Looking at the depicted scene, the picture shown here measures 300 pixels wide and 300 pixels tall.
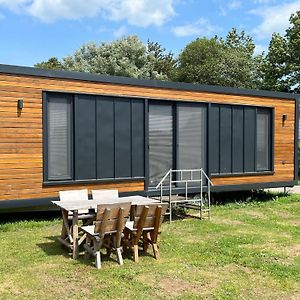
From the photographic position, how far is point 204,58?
113 feet

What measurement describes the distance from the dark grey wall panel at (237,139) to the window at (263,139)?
2.12ft

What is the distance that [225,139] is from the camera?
35.4 ft

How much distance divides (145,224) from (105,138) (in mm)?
3669

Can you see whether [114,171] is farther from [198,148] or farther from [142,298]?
[142,298]

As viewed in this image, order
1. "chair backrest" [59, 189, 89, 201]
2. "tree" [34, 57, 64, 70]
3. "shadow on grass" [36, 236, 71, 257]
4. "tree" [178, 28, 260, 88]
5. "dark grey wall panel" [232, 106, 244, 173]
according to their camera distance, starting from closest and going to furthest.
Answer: "shadow on grass" [36, 236, 71, 257] < "chair backrest" [59, 189, 89, 201] < "dark grey wall panel" [232, 106, 244, 173] < "tree" [178, 28, 260, 88] < "tree" [34, 57, 64, 70]

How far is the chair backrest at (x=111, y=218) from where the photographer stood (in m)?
5.30

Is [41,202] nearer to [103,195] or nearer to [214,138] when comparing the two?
[103,195]

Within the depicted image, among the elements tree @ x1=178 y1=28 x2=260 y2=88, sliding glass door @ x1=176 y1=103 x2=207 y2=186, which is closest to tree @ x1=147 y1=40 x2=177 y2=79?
tree @ x1=178 y1=28 x2=260 y2=88

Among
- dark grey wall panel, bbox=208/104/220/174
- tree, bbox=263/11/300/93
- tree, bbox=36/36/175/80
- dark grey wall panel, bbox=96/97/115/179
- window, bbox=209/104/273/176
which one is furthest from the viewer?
tree, bbox=36/36/175/80

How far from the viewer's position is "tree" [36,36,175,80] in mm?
31469

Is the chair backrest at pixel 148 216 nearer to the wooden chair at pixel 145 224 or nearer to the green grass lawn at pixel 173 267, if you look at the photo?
the wooden chair at pixel 145 224

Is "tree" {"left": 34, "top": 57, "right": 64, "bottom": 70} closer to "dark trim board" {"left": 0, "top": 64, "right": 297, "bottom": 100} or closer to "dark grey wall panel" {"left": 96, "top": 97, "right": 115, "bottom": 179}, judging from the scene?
"dark trim board" {"left": 0, "top": 64, "right": 297, "bottom": 100}

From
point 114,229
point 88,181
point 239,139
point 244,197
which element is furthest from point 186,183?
point 114,229

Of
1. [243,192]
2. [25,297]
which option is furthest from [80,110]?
[243,192]
